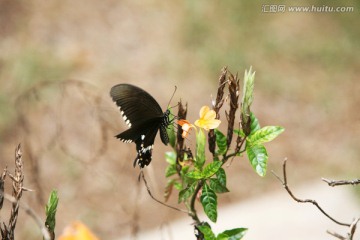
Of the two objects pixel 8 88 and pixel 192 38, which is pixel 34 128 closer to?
pixel 8 88

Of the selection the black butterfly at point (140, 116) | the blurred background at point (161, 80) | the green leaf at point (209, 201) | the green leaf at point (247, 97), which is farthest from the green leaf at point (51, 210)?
the blurred background at point (161, 80)

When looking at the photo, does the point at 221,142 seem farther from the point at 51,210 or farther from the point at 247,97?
the point at 51,210

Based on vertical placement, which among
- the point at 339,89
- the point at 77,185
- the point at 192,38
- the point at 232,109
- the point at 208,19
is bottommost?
the point at 232,109

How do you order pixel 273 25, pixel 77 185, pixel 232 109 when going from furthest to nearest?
1. pixel 273 25
2. pixel 77 185
3. pixel 232 109

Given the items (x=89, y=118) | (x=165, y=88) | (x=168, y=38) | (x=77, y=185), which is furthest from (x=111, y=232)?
(x=168, y=38)

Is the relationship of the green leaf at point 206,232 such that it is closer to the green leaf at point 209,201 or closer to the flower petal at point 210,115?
the green leaf at point 209,201

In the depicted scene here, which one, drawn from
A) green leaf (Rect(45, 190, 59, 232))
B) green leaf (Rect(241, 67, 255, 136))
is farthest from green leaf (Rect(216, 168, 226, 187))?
green leaf (Rect(45, 190, 59, 232))

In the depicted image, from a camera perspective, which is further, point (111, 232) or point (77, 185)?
point (77, 185)
